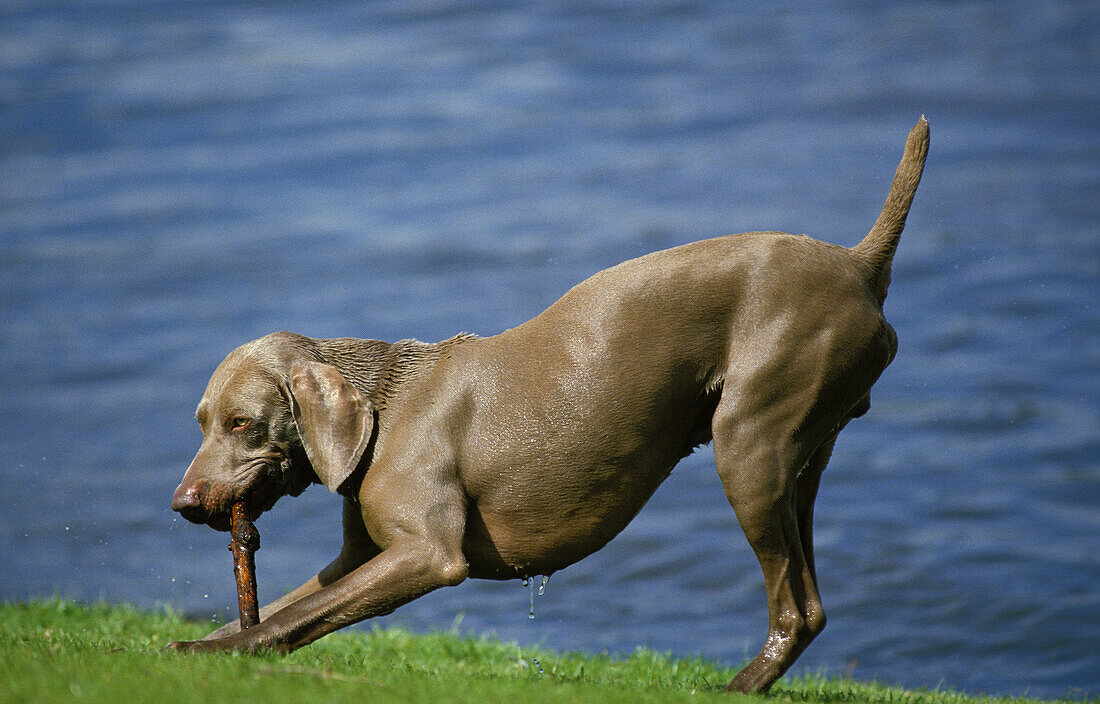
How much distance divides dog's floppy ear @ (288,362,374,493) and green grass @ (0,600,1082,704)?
0.83 meters

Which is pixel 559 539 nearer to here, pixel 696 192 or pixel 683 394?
pixel 683 394

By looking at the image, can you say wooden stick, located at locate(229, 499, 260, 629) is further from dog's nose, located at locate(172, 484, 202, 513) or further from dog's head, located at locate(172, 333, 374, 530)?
dog's nose, located at locate(172, 484, 202, 513)

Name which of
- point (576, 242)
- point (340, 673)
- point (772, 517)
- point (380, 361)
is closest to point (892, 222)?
point (772, 517)

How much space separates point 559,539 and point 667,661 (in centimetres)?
226

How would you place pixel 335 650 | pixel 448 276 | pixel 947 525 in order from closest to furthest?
pixel 335 650, pixel 947 525, pixel 448 276

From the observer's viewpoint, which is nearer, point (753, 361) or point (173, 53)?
point (753, 361)

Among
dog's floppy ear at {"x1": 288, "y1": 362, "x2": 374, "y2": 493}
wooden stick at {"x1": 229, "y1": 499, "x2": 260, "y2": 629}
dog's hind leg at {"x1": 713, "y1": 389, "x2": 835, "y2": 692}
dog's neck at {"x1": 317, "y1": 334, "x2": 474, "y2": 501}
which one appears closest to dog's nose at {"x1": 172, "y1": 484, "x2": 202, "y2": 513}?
wooden stick at {"x1": 229, "y1": 499, "x2": 260, "y2": 629}

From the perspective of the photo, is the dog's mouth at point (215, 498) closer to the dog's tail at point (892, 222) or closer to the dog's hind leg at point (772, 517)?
the dog's hind leg at point (772, 517)

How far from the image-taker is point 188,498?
5883 millimetres

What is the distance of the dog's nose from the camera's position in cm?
588

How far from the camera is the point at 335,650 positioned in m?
7.29

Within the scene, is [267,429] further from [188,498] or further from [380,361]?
[380,361]

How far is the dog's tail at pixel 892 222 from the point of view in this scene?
6.14 m

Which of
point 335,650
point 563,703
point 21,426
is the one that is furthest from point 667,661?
point 21,426
